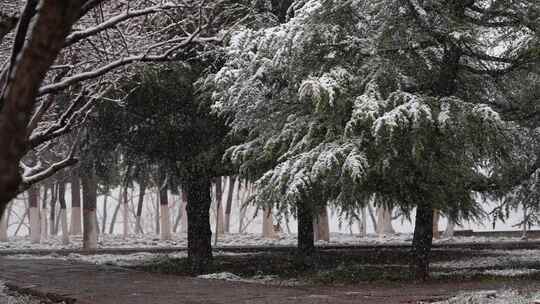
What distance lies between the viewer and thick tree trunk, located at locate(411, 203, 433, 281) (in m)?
13.0

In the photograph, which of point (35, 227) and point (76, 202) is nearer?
point (35, 227)

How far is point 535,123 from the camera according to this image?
13352 millimetres

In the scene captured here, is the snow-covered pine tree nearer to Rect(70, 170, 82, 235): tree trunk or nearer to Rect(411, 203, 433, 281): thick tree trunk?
Rect(411, 203, 433, 281): thick tree trunk

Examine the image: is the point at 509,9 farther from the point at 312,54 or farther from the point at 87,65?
the point at 87,65

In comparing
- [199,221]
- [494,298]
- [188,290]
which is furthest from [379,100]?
[199,221]

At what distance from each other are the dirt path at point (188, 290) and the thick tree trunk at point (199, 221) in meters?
3.69

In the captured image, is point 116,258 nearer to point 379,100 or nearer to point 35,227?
point 379,100

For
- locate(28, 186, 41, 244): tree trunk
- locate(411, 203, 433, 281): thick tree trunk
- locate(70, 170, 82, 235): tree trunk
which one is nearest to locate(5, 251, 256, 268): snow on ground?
locate(70, 170, 82, 235): tree trunk

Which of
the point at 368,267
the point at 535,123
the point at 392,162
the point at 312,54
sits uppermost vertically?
the point at 312,54

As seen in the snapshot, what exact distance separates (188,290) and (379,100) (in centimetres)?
405

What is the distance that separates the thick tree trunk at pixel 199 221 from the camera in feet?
57.6

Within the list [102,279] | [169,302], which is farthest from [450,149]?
[102,279]

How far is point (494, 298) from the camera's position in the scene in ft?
30.2

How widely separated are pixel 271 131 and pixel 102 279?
394cm
